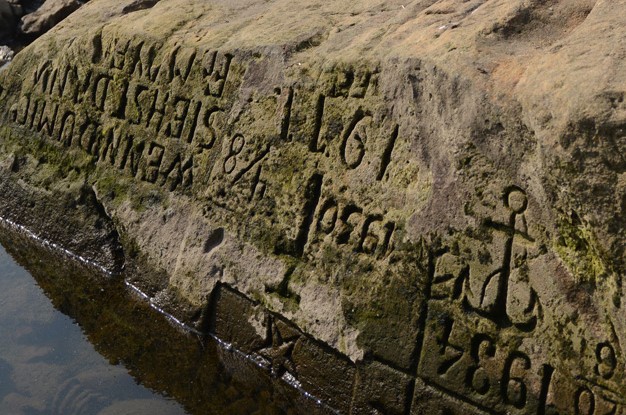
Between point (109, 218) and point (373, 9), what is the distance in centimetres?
186

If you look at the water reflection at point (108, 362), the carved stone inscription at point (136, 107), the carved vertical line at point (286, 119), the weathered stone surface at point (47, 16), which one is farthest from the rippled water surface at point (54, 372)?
the weathered stone surface at point (47, 16)

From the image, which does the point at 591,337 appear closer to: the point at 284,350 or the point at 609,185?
the point at 609,185

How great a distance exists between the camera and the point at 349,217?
4.40m

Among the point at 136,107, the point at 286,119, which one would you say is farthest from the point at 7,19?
the point at 286,119

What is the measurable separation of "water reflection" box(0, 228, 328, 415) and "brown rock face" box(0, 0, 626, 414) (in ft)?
0.47

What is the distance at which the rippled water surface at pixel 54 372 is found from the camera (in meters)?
4.71

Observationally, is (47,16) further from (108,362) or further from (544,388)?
(544,388)

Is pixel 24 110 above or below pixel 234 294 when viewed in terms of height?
above

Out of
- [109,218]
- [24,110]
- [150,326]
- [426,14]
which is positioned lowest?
[150,326]

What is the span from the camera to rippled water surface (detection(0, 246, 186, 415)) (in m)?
4.71

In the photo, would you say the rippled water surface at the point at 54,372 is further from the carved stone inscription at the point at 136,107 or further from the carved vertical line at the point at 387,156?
the carved vertical line at the point at 387,156

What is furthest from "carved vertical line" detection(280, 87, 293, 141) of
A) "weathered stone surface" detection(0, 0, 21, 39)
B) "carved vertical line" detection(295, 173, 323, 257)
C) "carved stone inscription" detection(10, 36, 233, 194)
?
"weathered stone surface" detection(0, 0, 21, 39)

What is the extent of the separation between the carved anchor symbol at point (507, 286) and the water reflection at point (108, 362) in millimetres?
983

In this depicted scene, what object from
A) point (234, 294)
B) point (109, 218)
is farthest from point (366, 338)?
point (109, 218)
